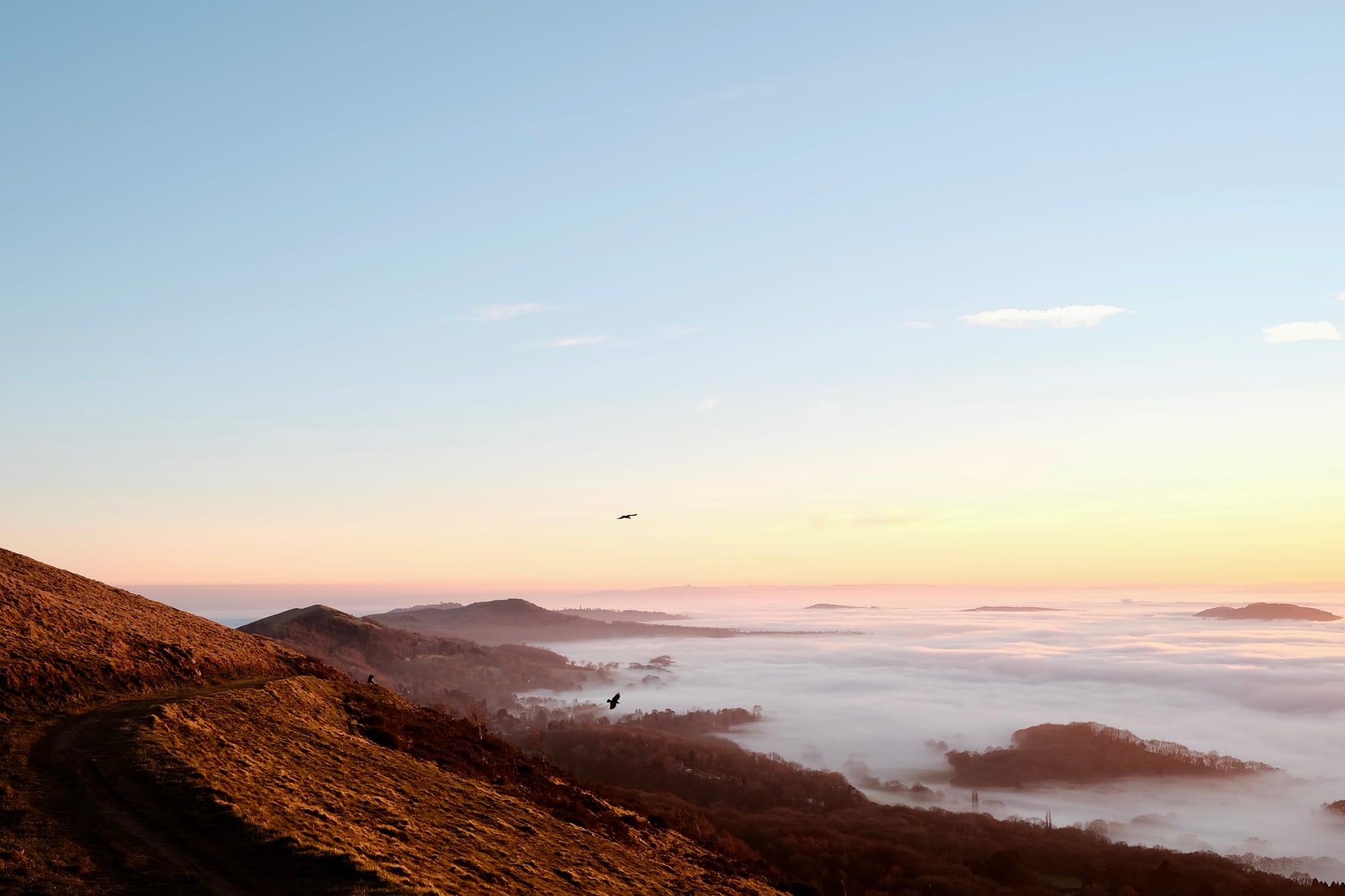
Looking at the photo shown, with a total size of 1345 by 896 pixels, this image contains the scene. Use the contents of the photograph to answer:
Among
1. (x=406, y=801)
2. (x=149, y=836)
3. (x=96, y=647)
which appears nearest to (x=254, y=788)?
(x=149, y=836)

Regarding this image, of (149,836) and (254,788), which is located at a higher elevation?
(149,836)

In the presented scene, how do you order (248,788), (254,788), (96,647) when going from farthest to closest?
(96,647)
(254,788)
(248,788)

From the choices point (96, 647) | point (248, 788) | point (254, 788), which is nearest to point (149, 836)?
point (248, 788)

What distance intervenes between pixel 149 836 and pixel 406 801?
409 inches

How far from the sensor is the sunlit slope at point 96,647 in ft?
110

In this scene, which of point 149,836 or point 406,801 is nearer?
point 149,836

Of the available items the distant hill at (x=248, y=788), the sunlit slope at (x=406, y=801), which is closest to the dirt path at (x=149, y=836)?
the distant hill at (x=248, y=788)

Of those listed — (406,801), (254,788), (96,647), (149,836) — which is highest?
(96,647)

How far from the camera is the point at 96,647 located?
39281 millimetres

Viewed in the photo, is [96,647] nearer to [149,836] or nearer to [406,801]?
[406,801]

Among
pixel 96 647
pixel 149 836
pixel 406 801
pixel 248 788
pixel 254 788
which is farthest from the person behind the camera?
pixel 96 647

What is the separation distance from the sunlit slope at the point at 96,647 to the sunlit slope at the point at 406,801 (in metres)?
4.68

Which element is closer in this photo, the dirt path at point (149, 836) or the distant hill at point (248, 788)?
the dirt path at point (149, 836)

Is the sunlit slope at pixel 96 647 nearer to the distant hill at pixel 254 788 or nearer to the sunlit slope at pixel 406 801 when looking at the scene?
the distant hill at pixel 254 788
